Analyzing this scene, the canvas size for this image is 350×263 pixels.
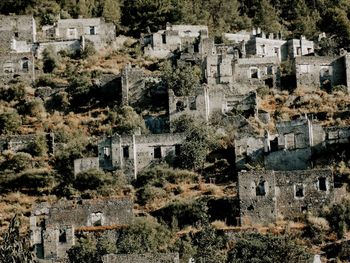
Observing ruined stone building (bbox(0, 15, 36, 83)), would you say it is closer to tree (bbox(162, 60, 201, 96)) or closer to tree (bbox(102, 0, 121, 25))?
tree (bbox(102, 0, 121, 25))

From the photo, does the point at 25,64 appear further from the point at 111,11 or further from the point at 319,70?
the point at 319,70

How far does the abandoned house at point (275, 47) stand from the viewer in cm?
7612

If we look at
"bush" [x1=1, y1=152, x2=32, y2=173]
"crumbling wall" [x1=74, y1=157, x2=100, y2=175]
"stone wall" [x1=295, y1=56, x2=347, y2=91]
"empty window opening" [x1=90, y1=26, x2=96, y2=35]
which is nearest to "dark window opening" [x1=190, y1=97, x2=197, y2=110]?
"crumbling wall" [x1=74, y1=157, x2=100, y2=175]

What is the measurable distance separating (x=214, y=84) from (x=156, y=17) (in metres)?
15.9

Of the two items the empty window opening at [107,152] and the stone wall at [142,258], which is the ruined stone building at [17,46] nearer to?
the empty window opening at [107,152]

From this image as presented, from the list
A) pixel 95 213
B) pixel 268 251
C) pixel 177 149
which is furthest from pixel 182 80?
pixel 268 251

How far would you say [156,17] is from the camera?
273 ft

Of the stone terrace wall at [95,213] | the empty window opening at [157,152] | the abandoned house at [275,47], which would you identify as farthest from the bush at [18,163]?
the abandoned house at [275,47]

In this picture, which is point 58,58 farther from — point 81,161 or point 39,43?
point 81,161

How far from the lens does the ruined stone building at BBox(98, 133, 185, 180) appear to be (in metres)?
59.7

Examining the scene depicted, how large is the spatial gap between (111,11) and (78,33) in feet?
25.4

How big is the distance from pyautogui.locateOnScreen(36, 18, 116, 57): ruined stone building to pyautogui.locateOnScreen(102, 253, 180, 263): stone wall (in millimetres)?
31481

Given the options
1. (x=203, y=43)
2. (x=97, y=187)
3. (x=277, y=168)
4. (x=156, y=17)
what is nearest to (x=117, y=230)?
(x=97, y=187)

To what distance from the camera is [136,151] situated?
60344 millimetres
